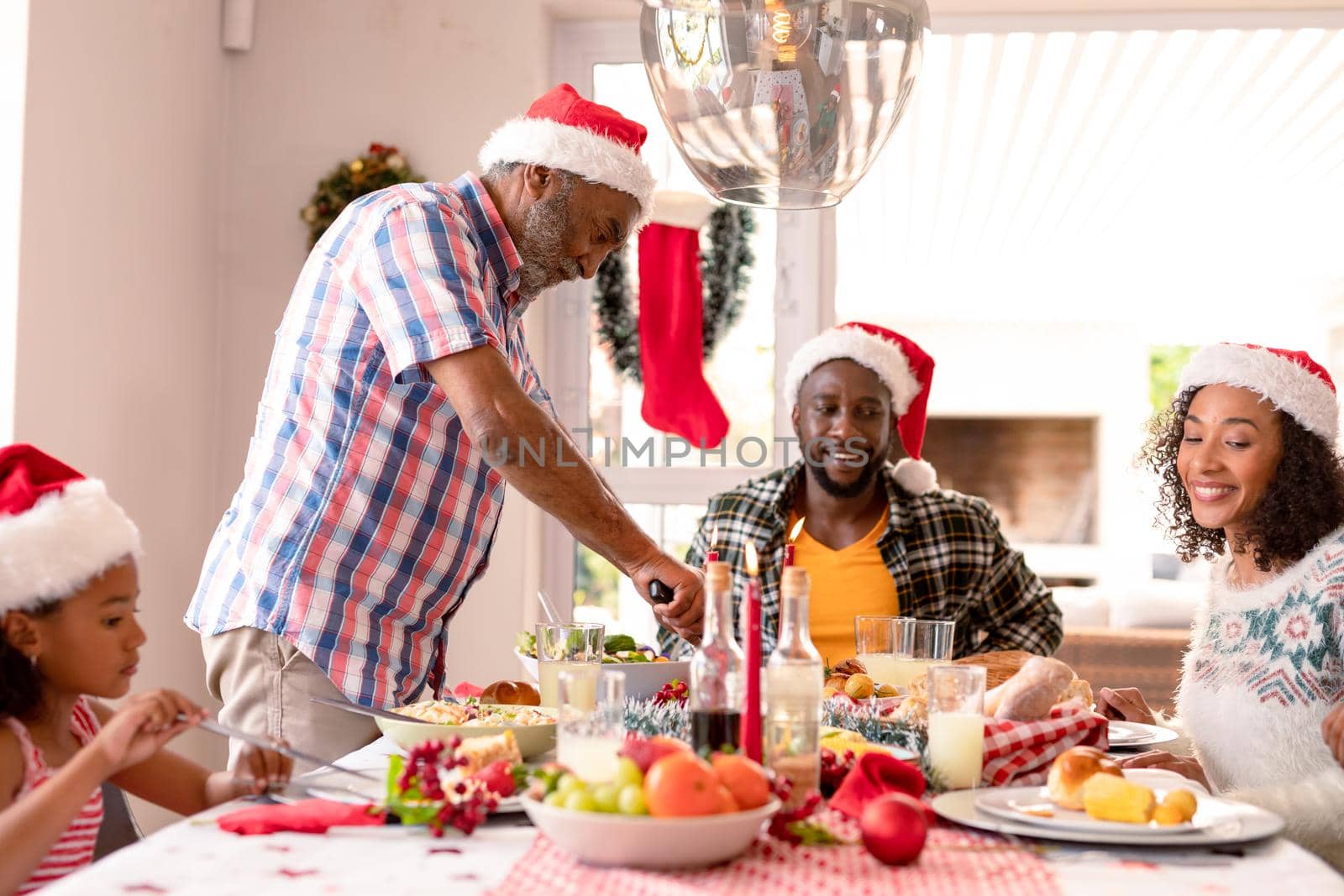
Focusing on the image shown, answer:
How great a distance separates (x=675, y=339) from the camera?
3.54m

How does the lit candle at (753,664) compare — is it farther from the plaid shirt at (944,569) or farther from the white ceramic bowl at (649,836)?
the plaid shirt at (944,569)

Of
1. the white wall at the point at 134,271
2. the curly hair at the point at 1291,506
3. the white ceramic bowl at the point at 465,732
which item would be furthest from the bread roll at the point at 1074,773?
the white wall at the point at 134,271

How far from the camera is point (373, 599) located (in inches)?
73.4

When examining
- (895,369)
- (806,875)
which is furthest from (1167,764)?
(895,369)

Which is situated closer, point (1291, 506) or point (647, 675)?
point (647, 675)

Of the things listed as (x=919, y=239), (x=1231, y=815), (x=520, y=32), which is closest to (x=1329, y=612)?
(x=1231, y=815)

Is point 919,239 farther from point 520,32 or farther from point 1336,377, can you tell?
point 520,32

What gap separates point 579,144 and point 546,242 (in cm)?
16

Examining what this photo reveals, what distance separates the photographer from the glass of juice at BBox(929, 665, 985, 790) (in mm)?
1299

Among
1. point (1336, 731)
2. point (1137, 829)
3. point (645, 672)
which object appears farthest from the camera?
point (645, 672)

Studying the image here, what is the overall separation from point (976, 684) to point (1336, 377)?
362 inches

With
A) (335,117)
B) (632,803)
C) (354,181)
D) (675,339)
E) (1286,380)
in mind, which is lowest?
(632,803)

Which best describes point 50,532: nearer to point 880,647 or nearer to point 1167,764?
point 880,647

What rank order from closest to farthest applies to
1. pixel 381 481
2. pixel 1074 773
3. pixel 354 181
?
1. pixel 1074 773
2. pixel 381 481
3. pixel 354 181
